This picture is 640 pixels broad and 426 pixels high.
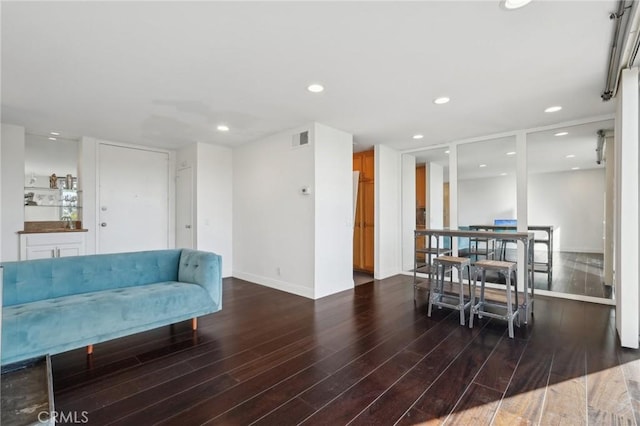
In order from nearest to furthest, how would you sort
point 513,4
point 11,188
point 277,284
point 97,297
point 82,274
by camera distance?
point 513,4 < point 97,297 < point 82,274 < point 11,188 < point 277,284

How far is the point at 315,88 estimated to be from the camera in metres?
2.96

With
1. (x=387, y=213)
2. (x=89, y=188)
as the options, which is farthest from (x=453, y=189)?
(x=89, y=188)

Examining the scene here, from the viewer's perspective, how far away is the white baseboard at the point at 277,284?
416 cm

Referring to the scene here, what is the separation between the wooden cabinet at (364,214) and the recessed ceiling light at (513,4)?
386 centimetres

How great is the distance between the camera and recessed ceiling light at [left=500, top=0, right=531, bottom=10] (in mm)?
1754

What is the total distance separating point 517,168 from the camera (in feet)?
14.2

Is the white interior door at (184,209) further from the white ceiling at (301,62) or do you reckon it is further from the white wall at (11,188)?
the white wall at (11,188)

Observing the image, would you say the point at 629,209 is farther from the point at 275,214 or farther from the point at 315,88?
the point at 275,214

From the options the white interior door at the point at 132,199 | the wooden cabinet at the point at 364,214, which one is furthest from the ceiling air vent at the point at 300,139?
the white interior door at the point at 132,199

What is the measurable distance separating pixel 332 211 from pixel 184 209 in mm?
2929

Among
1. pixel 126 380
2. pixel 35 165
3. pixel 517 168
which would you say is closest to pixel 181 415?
pixel 126 380

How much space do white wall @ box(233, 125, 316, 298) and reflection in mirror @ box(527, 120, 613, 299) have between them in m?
3.16

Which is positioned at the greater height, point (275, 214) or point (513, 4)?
point (513, 4)

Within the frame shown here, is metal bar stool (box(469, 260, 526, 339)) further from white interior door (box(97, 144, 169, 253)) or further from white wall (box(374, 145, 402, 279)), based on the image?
white interior door (box(97, 144, 169, 253))
